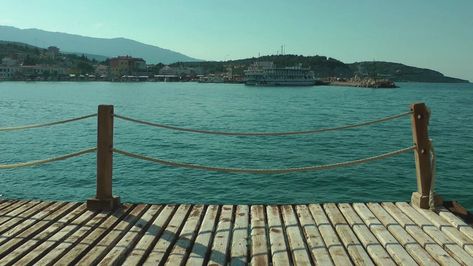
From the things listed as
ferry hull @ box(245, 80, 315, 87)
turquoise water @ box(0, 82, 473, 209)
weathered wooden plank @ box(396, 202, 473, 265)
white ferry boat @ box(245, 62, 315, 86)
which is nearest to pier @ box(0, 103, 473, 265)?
Answer: weathered wooden plank @ box(396, 202, 473, 265)

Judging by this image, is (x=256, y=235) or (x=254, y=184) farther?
(x=254, y=184)

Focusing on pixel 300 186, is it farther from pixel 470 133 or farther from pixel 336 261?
pixel 470 133

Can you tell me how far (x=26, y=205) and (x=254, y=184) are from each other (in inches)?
459

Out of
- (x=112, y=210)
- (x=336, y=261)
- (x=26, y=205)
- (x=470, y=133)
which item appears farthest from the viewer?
(x=470, y=133)

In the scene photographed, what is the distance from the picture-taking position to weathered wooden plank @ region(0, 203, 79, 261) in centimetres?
463

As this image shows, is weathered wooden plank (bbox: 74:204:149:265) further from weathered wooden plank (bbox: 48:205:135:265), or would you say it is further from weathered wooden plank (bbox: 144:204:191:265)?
weathered wooden plank (bbox: 144:204:191:265)

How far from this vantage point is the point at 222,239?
4.82 m

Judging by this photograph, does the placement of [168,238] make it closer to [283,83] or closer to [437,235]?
[437,235]

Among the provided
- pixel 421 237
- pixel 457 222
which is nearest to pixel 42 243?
pixel 421 237

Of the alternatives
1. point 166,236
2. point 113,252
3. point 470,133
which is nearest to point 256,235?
point 166,236

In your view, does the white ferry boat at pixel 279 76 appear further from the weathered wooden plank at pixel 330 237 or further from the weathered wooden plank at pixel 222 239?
the weathered wooden plank at pixel 222 239

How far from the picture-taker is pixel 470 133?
1417 inches

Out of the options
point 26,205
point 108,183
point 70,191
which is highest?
point 108,183

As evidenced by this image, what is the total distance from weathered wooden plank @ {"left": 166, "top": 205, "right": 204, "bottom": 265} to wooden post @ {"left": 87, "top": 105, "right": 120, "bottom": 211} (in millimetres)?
1153
